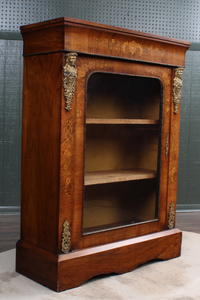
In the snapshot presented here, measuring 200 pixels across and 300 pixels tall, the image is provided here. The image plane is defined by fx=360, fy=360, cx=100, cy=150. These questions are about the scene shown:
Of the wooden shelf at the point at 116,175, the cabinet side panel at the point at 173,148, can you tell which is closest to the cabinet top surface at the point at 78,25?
the cabinet side panel at the point at 173,148

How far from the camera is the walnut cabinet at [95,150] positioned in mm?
2148

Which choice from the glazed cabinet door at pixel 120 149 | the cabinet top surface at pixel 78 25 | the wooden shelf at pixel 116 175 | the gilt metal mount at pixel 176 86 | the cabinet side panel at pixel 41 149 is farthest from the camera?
the gilt metal mount at pixel 176 86

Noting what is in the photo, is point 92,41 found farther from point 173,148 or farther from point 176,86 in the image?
point 173,148

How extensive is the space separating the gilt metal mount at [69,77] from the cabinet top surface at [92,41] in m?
0.05

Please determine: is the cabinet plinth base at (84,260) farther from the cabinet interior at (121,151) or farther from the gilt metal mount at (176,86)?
the gilt metal mount at (176,86)

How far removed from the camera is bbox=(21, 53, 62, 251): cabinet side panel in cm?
215

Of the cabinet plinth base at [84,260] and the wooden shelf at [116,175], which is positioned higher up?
the wooden shelf at [116,175]

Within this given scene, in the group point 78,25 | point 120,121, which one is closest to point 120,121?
point 120,121

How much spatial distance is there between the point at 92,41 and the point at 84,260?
1352 millimetres

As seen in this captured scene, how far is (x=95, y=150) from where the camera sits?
247 centimetres

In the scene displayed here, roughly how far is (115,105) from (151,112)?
293 mm

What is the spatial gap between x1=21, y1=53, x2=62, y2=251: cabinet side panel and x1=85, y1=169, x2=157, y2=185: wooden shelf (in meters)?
0.29

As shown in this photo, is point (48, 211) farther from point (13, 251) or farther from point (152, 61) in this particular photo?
point (152, 61)

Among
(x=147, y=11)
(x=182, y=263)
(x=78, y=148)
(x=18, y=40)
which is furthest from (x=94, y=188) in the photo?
(x=147, y=11)
